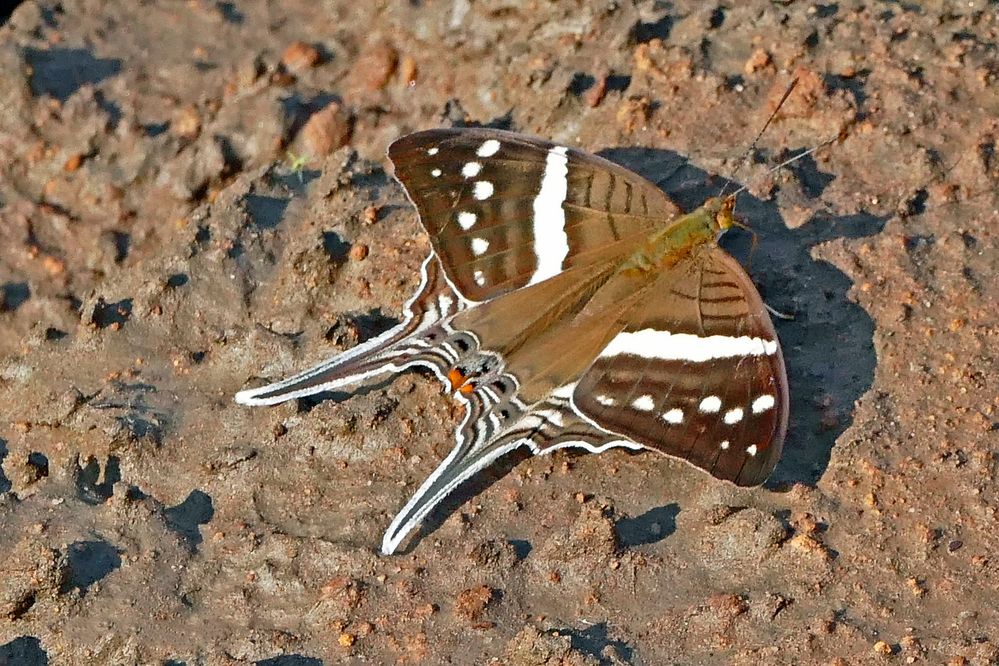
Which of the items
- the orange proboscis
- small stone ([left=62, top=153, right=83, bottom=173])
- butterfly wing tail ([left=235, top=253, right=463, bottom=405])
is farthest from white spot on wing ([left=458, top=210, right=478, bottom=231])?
small stone ([left=62, top=153, right=83, bottom=173])

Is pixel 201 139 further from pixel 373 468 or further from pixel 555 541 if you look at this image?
pixel 555 541

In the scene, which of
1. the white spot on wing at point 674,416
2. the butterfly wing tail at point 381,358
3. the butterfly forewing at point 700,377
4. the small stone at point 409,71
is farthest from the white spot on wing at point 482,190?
the small stone at point 409,71

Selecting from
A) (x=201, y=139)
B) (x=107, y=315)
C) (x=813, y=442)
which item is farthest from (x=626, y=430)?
(x=201, y=139)

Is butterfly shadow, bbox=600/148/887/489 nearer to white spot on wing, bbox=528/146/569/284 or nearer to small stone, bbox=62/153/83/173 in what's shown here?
white spot on wing, bbox=528/146/569/284

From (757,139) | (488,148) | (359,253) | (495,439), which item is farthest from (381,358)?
(757,139)

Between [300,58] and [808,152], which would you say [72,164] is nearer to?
[300,58]

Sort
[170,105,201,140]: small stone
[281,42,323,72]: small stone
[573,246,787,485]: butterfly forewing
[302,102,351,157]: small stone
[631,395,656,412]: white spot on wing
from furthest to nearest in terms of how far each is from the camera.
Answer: [281,42,323,72]: small stone < [170,105,201,140]: small stone < [302,102,351,157]: small stone < [631,395,656,412]: white spot on wing < [573,246,787,485]: butterfly forewing

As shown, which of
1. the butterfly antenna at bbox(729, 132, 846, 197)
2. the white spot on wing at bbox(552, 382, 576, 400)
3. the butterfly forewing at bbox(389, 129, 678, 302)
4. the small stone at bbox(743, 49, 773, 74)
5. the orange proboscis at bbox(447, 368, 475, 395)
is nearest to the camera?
the white spot on wing at bbox(552, 382, 576, 400)
